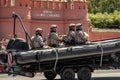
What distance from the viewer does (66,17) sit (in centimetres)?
3017

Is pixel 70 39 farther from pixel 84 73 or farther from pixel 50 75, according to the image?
pixel 50 75

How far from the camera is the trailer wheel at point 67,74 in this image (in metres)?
16.9

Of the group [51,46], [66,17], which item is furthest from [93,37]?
[51,46]

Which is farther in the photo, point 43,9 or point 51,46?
point 43,9

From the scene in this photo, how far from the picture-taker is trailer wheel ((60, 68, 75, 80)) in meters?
16.9

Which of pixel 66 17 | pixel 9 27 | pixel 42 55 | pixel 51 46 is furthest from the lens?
pixel 66 17

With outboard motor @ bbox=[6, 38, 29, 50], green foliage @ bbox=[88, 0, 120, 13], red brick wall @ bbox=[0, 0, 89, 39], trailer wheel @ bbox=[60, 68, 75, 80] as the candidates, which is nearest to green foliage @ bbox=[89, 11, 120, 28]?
green foliage @ bbox=[88, 0, 120, 13]

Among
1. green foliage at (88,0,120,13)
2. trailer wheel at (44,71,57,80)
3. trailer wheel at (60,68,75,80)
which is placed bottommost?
trailer wheel at (44,71,57,80)

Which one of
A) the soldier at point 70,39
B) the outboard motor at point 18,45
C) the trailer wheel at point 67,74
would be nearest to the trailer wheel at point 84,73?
the trailer wheel at point 67,74

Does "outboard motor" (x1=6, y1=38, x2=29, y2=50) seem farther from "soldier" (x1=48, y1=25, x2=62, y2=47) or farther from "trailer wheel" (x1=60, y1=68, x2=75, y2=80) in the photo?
"trailer wheel" (x1=60, y1=68, x2=75, y2=80)

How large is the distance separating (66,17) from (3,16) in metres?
4.15

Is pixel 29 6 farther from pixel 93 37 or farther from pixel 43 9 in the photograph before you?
pixel 93 37

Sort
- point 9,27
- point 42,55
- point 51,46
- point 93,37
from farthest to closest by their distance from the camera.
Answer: point 93,37 < point 9,27 < point 51,46 < point 42,55

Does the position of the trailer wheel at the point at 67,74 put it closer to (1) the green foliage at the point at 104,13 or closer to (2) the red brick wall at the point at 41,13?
(2) the red brick wall at the point at 41,13
